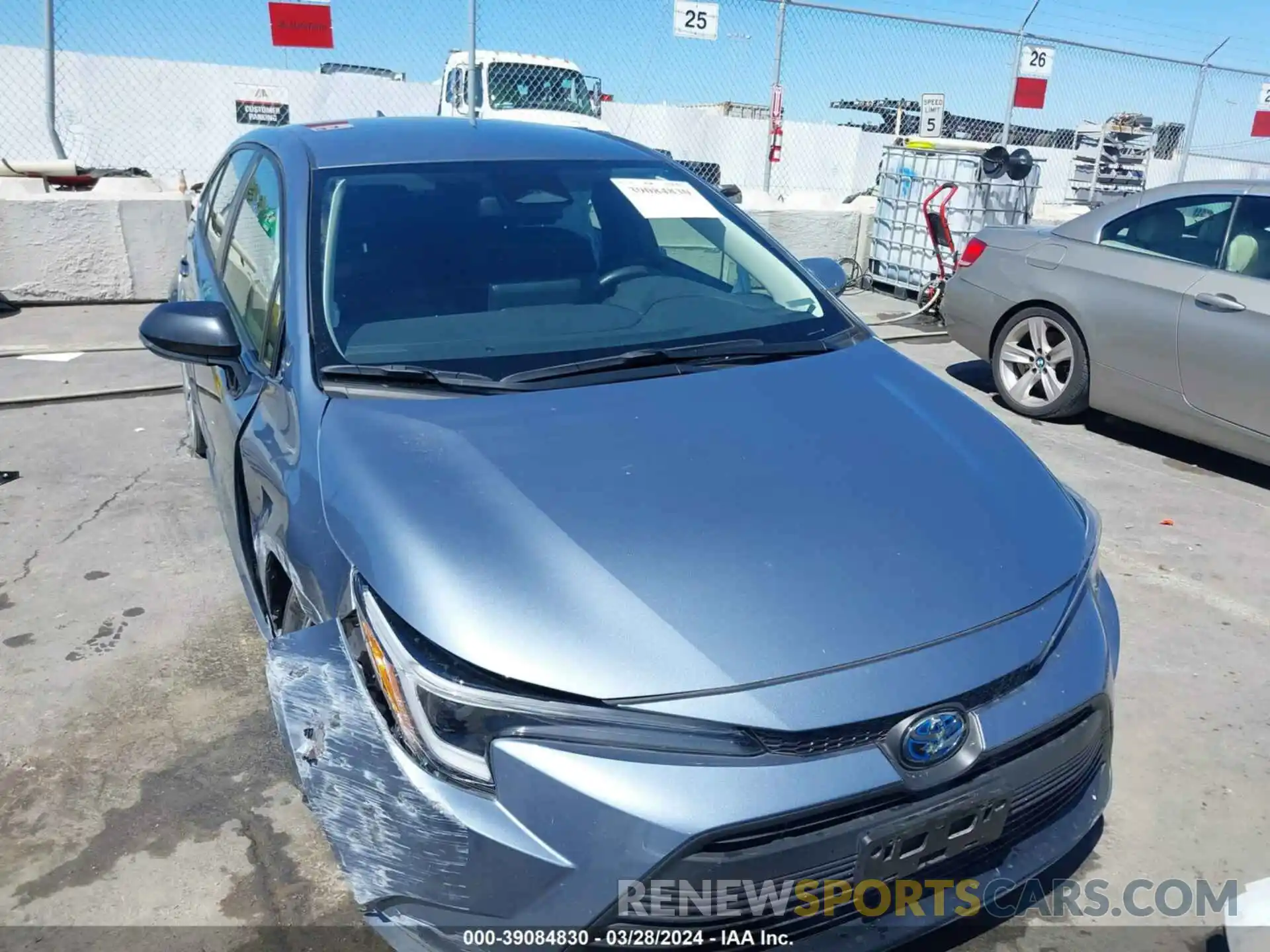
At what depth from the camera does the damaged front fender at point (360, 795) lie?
5.34 ft

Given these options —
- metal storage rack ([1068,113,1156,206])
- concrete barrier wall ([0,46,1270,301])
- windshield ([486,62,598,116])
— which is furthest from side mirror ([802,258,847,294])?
metal storage rack ([1068,113,1156,206])

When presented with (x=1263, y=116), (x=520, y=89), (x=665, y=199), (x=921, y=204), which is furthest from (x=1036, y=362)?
(x=1263, y=116)

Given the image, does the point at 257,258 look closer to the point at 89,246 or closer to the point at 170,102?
the point at 89,246

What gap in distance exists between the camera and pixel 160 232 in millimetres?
7996

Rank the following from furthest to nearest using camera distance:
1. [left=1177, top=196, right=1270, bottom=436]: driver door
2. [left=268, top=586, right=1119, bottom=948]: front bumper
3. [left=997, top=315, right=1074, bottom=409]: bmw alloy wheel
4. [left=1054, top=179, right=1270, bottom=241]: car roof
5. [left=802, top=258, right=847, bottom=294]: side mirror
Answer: [left=997, top=315, right=1074, bottom=409]: bmw alloy wheel, [left=1054, top=179, right=1270, bottom=241]: car roof, [left=1177, top=196, right=1270, bottom=436]: driver door, [left=802, top=258, right=847, bottom=294]: side mirror, [left=268, top=586, right=1119, bottom=948]: front bumper

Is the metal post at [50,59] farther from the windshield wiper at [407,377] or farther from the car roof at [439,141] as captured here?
the windshield wiper at [407,377]

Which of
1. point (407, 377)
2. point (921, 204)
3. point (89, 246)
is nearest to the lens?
point (407, 377)

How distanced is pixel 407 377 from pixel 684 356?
0.70m

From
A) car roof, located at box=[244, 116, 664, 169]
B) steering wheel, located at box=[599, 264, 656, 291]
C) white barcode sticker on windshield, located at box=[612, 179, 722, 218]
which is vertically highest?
car roof, located at box=[244, 116, 664, 169]

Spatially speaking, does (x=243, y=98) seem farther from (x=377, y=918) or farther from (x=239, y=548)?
(x=377, y=918)

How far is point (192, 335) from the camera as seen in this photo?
2.60 metres

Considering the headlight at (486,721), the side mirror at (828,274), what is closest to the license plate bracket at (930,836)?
the headlight at (486,721)

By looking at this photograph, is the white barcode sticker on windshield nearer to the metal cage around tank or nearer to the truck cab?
the metal cage around tank

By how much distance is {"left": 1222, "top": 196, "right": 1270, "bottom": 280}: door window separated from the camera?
16.0ft
